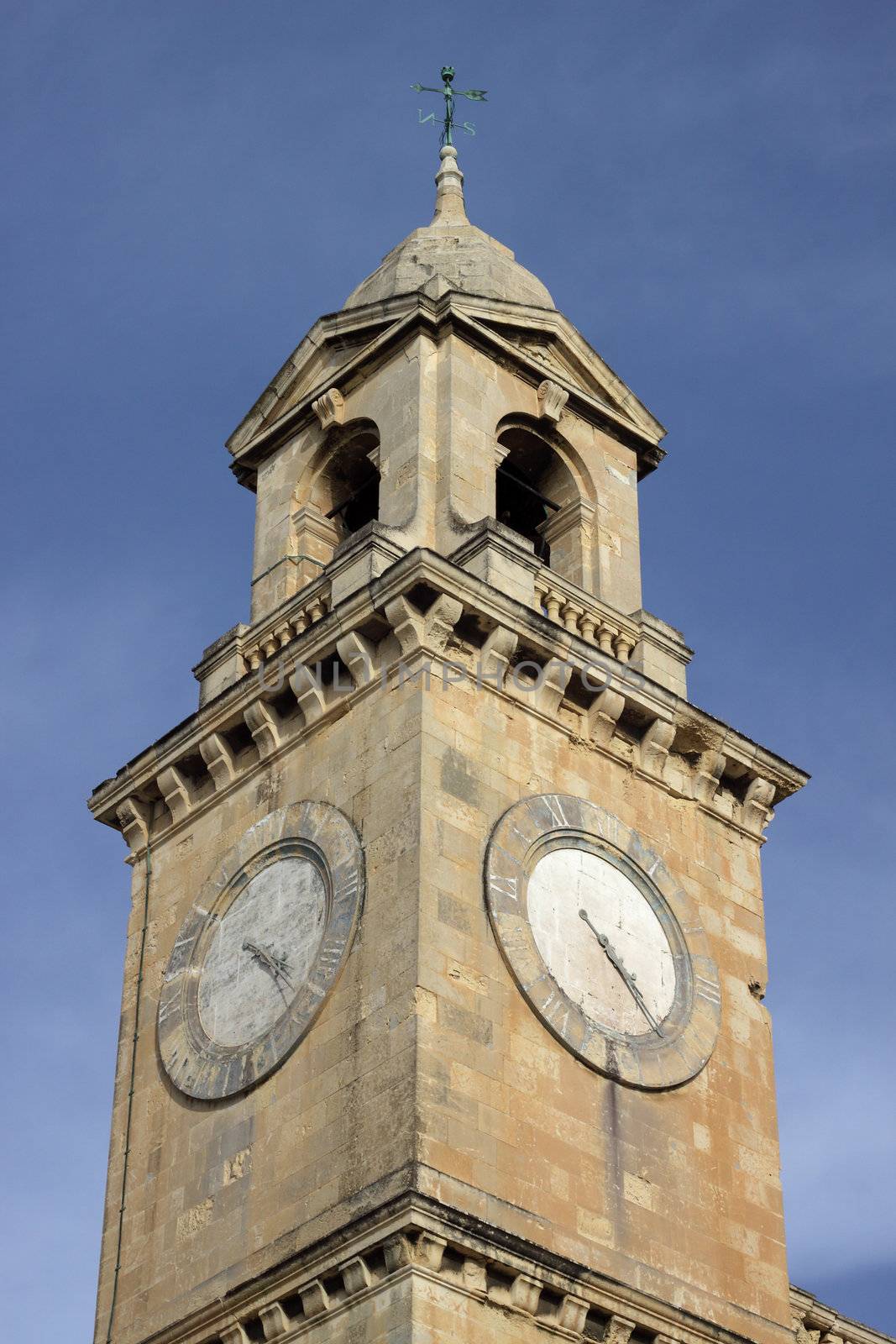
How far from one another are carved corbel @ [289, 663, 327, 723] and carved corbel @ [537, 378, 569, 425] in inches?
212

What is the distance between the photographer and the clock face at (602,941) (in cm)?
2431

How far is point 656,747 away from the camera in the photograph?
2723 cm

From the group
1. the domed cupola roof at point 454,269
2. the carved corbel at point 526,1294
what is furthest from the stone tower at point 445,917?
the domed cupola roof at point 454,269

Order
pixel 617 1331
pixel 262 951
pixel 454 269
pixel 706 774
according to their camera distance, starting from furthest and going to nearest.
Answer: pixel 454 269 → pixel 706 774 → pixel 262 951 → pixel 617 1331

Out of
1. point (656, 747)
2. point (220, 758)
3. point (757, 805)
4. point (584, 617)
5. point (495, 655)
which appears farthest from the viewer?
point (757, 805)

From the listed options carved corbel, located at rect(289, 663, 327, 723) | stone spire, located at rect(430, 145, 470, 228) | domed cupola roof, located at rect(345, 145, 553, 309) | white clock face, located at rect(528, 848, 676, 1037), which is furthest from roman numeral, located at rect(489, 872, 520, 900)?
stone spire, located at rect(430, 145, 470, 228)

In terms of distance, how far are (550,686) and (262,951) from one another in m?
4.21

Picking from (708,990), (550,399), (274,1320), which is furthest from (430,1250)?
(550,399)

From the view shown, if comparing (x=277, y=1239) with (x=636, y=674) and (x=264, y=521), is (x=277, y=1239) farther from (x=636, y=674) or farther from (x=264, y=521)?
(x=264, y=521)

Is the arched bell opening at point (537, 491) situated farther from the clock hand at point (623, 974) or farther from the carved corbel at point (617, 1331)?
the carved corbel at point (617, 1331)

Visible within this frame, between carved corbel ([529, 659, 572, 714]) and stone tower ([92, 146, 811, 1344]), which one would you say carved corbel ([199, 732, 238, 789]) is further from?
carved corbel ([529, 659, 572, 714])

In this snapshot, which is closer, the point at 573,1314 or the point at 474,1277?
the point at 474,1277

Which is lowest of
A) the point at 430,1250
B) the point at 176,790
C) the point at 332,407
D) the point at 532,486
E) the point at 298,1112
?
the point at 430,1250

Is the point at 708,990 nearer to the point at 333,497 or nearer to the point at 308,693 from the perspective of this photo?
the point at 308,693
